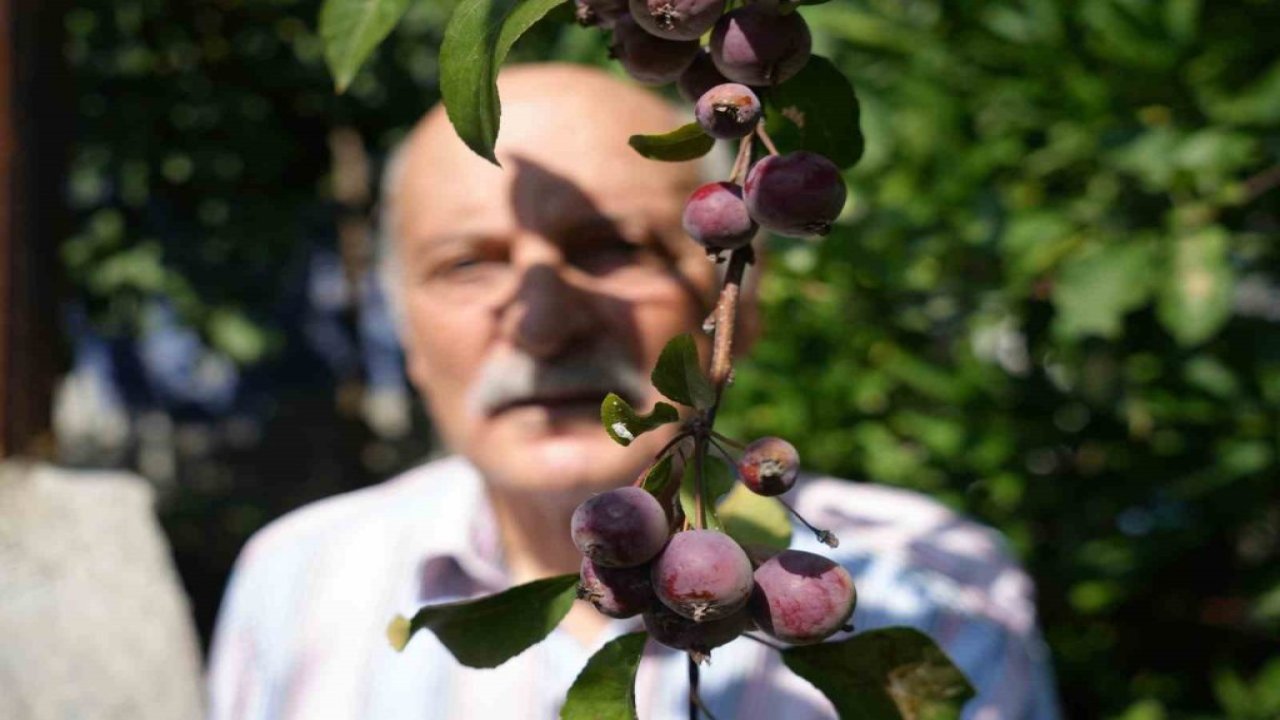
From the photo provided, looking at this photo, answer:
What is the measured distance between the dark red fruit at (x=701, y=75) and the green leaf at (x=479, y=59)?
6cm

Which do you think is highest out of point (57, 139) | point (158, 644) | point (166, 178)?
point (57, 139)

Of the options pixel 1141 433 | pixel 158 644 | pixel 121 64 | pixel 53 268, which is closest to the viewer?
pixel 1141 433

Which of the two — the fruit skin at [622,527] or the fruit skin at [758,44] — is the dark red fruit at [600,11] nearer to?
the fruit skin at [758,44]

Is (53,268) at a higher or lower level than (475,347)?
lower

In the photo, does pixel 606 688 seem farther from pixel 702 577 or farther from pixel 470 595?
Answer: pixel 470 595

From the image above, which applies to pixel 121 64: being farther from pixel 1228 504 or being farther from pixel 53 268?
pixel 1228 504

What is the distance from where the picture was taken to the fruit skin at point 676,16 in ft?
1.28

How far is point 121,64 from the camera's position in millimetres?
3252

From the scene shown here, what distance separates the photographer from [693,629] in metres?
0.39

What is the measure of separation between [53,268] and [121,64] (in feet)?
4.39

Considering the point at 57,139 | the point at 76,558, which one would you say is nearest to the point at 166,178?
the point at 57,139

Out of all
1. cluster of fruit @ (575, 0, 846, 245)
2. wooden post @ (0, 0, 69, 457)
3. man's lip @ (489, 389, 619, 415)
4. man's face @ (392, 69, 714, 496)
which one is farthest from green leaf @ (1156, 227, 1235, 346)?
wooden post @ (0, 0, 69, 457)

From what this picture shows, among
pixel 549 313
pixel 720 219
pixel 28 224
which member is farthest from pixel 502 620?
pixel 28 224

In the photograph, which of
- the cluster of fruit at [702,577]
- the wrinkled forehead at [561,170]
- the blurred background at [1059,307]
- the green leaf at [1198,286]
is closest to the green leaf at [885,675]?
the cluster of fruit at [702,577]
